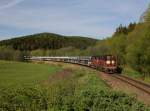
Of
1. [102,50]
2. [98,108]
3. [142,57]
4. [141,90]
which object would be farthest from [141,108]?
[102,50]

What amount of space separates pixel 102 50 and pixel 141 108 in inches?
3556

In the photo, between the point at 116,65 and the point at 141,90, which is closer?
the point at 141,90

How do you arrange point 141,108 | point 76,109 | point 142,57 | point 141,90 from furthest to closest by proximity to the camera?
point 142,57
point 141,90
point 76,109
point 141,108

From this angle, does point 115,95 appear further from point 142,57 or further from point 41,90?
point 142,57

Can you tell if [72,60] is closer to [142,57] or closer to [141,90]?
[142,57]

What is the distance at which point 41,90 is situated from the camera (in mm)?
19219

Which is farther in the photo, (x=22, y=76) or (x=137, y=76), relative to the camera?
(x=22, y=76)

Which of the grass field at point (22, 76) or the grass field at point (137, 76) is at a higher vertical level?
the grass field at point (137, 76)

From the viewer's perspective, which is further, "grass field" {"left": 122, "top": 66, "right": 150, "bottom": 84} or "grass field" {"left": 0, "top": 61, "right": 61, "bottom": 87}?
"grass field" {"left": 0, "top": 61, "right": 61, "bottom": 87}

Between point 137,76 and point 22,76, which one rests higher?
point 137,76

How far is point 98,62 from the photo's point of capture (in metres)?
60.6

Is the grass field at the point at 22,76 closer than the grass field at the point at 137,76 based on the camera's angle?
No

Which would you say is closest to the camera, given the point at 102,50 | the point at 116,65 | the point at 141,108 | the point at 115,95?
the point at 141,108

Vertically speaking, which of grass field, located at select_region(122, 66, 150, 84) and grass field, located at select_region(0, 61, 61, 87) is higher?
grass field, located at select_region(122, 66, 150, 84)
